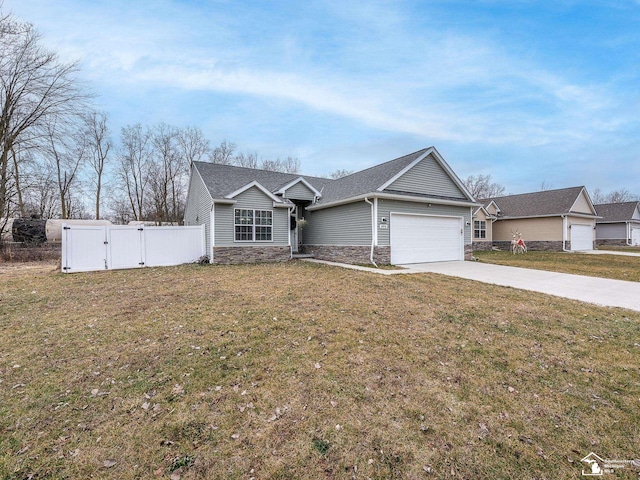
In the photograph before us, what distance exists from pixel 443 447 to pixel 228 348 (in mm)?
2934

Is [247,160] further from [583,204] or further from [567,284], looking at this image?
[583,204]

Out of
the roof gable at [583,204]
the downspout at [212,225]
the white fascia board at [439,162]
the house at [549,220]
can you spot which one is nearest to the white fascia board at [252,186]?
the downspout at [212,225]

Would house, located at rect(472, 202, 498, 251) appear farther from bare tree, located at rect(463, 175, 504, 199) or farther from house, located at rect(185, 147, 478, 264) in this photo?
bare tree, located at rect(463, 175, 504, 199)

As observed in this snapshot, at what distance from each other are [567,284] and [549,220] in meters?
18.0

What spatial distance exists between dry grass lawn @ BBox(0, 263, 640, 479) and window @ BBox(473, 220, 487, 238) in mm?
19918

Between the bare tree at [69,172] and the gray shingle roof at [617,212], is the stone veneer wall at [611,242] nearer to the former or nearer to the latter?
the gray shingle roof at [617,212]

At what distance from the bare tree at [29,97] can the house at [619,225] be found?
144 ft

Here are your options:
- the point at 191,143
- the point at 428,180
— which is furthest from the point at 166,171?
the point at 428,180

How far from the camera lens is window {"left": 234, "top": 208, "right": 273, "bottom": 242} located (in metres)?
14.1

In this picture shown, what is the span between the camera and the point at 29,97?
15.7m

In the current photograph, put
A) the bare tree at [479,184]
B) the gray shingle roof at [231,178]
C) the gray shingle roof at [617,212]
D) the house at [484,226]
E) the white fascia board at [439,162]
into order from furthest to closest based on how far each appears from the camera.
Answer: the bare tree at [479,184], the gray shingle roof at [617,212], the house at [484,226], the gray shingle roof at [231,178], the white fascia board at [439,162]

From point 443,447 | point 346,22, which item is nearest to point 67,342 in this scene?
point 443,447

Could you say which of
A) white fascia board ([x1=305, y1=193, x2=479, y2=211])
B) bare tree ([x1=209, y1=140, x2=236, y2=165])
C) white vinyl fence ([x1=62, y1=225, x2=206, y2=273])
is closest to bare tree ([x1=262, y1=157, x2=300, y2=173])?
bare tree ([x1=209, y1=140, x2=236, y2=165])

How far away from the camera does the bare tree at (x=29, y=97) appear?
14.9 metres
